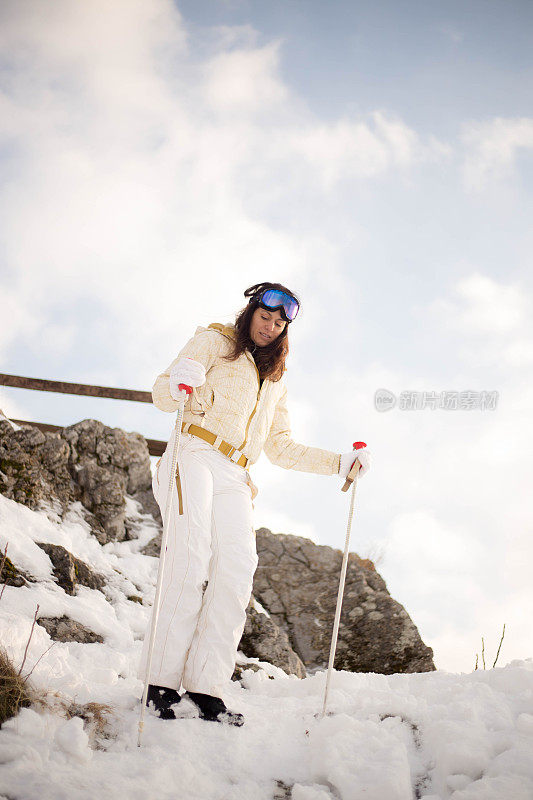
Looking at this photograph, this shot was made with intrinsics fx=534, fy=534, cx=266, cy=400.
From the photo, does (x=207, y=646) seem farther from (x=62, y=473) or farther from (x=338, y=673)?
(x=62, y=473)

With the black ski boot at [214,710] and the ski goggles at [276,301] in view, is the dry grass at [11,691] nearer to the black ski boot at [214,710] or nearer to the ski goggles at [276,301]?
the black ski boot at [214,710]

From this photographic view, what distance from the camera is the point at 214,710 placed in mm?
2604

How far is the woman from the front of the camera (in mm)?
2666

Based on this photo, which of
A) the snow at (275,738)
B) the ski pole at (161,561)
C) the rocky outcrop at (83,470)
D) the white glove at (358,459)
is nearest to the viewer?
the snow at (275,738)

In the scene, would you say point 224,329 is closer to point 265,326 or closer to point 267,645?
point 265,326

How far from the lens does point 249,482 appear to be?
128 inches

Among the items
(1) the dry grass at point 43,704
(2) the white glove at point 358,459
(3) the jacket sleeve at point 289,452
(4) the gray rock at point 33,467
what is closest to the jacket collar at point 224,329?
(3) the jacket sleeve at point 289,452

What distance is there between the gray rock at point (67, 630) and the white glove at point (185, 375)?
1.70 meters

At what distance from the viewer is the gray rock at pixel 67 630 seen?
3.30 meters

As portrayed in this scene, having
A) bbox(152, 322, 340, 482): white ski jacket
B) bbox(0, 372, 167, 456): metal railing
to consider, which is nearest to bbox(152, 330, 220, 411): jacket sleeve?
bbox(152, 322, 340, 482): white ski jacket

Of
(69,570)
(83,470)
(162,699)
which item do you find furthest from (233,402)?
(83,470)

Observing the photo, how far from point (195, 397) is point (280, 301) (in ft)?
2.96

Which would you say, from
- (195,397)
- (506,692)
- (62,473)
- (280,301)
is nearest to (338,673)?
(506,692)

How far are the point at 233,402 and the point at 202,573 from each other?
1023mm
